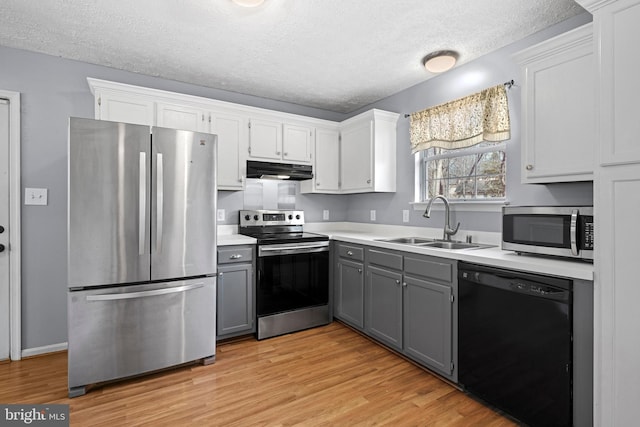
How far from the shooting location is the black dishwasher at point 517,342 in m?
1.66

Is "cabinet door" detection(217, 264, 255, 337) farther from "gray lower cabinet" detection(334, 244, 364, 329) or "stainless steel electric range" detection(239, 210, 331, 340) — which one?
"gray lower cabinet" detection(334, 244, 364, 329)

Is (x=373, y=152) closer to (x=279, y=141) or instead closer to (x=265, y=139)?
(x=279, y=141)

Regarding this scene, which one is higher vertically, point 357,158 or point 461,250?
point 357,158

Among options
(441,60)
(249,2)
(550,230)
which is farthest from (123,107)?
(550,230)

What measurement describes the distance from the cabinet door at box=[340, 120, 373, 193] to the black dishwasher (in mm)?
1690

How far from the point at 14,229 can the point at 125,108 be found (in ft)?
4.28

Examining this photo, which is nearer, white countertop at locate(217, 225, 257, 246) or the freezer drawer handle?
the freezer drawer handle

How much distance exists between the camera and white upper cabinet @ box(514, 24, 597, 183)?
1.82 metres

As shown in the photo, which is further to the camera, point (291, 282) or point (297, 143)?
point (297, 143)

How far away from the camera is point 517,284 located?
1.85 metres

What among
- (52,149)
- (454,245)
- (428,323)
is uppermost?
(52,149)

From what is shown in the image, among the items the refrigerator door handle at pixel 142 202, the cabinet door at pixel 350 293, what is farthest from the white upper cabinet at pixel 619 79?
the refrigerator door handle at pixel 142 202

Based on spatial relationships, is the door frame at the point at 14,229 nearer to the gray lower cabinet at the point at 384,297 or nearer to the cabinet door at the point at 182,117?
the cabinet door at the point at 182,117

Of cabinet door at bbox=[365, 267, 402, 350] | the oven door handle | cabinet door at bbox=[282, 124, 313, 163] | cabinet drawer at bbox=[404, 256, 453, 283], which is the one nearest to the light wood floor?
cabinet door at bbox=[365, 267, 402, 350]
